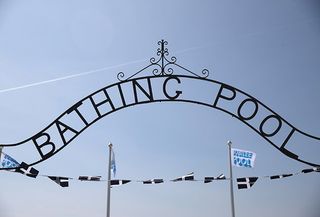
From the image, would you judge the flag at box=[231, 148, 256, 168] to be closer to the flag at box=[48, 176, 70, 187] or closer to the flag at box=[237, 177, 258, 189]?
the flag at box=[237, 177, 258, 189]

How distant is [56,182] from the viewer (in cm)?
1501

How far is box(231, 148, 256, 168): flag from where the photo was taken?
1575 centimetres

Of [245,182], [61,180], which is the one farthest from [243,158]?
[61,180]

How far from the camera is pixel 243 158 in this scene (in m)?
16.2

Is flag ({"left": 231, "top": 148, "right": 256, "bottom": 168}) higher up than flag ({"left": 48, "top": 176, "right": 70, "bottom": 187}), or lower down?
higher up

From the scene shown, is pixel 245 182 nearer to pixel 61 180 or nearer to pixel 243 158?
pixel 243 158

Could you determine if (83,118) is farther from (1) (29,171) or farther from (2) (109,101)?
(1) (29,171)

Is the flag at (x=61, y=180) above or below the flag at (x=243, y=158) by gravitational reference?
below

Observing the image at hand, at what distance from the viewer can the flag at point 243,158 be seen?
15.8 m

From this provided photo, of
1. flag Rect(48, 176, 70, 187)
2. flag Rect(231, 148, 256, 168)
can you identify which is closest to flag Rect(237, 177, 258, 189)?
flag Rect(231, 148, 256, 168)

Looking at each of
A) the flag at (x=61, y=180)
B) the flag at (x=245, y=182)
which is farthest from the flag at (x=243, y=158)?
the flag at (x=61, y=180)

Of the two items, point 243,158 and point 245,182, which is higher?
point 243,158

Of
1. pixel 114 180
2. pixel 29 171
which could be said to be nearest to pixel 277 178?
pixel 114 180

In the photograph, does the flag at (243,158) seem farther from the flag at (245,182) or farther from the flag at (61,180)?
the flag at (61,180)
